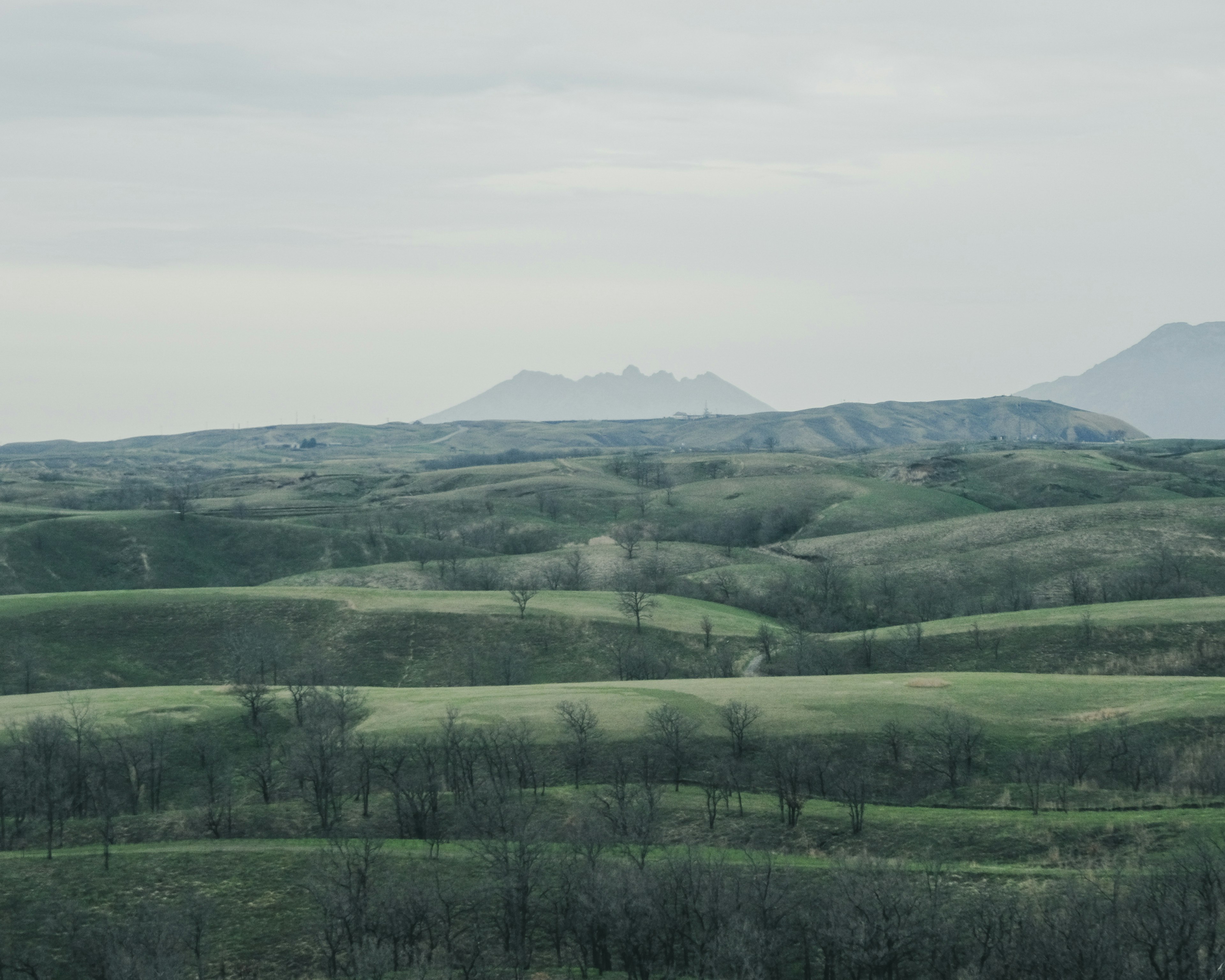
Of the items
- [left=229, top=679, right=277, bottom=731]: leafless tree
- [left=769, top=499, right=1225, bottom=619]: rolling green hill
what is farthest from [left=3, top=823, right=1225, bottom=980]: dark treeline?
[left=769, top=499, right=1225, bottom=619]: rolling green hill

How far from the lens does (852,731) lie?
70.1 meters

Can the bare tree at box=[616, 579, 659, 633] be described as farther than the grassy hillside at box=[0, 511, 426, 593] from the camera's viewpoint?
No

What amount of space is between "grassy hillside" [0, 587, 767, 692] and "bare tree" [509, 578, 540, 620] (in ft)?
2.74

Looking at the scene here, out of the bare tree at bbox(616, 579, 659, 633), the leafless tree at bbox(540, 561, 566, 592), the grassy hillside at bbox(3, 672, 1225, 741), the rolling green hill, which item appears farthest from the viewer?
the leafless tree at bbox(540, 561, 566, 592)

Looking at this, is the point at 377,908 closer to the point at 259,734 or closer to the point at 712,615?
the point at 259,734

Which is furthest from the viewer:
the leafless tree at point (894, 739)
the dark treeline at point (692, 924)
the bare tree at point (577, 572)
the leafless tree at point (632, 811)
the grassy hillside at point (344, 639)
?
the bare tree at point (577, 572)

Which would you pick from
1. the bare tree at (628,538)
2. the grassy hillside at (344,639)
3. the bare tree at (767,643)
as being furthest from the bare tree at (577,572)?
the bare tree at (767,643)

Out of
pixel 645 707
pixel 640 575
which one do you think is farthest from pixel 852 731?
Result: pixel 640 575

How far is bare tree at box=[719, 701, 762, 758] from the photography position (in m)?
68.6

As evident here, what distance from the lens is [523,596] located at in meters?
120

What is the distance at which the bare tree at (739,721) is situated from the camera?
68.6 metres

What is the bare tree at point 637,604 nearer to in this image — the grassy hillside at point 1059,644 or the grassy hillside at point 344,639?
the grassy hillside at point 344,639

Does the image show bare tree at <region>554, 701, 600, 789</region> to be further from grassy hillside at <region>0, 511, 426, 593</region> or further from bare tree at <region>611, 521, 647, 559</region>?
grassy hillside at <region>0, 511, 426, 593</region>

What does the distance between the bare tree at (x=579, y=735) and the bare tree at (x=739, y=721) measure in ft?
29.9
